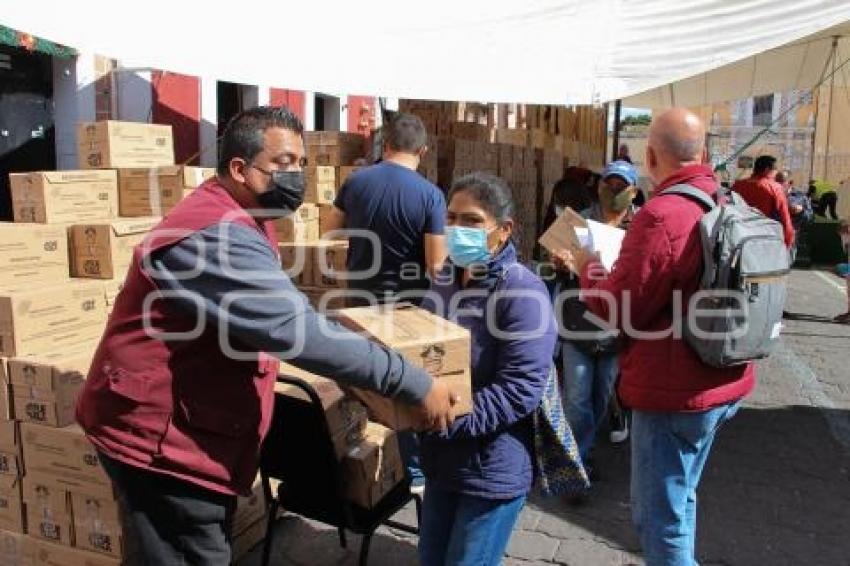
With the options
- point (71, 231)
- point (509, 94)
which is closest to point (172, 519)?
point (71, 231)

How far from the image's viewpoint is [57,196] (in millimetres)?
3867

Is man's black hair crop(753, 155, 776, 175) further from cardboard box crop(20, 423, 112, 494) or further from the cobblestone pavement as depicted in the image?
cardboard box crop(20, 423, 112, 494)

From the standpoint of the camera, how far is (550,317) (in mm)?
2301

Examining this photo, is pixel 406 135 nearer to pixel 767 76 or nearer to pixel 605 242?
pixel 605 242

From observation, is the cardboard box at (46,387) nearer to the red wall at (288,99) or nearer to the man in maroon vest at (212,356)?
the man in maroon vest at (212,356)

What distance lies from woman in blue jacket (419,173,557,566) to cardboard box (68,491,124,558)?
143 cm

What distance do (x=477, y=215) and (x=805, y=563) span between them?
2.54 meters

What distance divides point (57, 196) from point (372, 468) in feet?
7.33

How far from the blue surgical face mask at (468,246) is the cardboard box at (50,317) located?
6.75ft

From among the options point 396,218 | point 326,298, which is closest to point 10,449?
point 396,218

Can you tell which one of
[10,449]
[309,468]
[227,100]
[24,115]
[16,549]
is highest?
[227,100]

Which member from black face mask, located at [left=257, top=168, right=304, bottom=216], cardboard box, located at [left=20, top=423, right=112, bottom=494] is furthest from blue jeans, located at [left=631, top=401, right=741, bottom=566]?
cardboard box, located at [left=20, top=423, right=112, bottom=494]

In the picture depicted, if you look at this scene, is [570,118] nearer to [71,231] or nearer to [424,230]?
[424,230]

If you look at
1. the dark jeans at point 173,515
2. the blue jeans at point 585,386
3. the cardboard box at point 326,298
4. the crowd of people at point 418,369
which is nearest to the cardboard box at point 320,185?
the cardboard box at point 326,298
